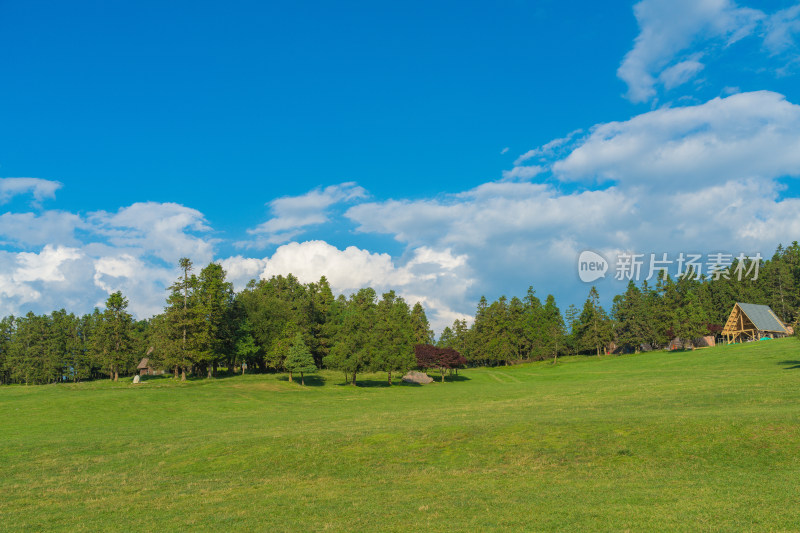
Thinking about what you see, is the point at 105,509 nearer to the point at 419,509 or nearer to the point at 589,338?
the point at 419,509

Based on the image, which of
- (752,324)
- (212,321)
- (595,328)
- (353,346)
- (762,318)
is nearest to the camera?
(353,346)

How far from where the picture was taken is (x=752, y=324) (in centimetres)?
9681

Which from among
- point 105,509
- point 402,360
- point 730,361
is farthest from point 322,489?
point 730,361

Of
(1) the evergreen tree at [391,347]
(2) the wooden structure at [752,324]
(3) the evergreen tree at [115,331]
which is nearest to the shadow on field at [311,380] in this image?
(1) the evergreen tree at [391,347]

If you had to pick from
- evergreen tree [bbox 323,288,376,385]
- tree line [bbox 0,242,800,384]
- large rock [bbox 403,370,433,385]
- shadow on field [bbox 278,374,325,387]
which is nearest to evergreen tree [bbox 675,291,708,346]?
tree line [bbox 0,242,800,384]

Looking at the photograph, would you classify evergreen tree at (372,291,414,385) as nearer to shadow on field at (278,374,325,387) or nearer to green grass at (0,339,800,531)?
shadow on field at (278,374,325,387)

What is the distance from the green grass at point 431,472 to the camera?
1286 cm

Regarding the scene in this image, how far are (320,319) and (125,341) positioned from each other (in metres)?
36.7

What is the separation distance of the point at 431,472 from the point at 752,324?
10348 cm

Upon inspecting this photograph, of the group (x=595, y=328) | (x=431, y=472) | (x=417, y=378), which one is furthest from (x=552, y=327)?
(x=431, y=472)

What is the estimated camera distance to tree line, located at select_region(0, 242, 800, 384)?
2977 inches

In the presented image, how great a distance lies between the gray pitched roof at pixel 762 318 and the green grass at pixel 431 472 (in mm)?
76050

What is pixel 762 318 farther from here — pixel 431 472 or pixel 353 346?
pixel 431 472

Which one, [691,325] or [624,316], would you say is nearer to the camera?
[691,325]
